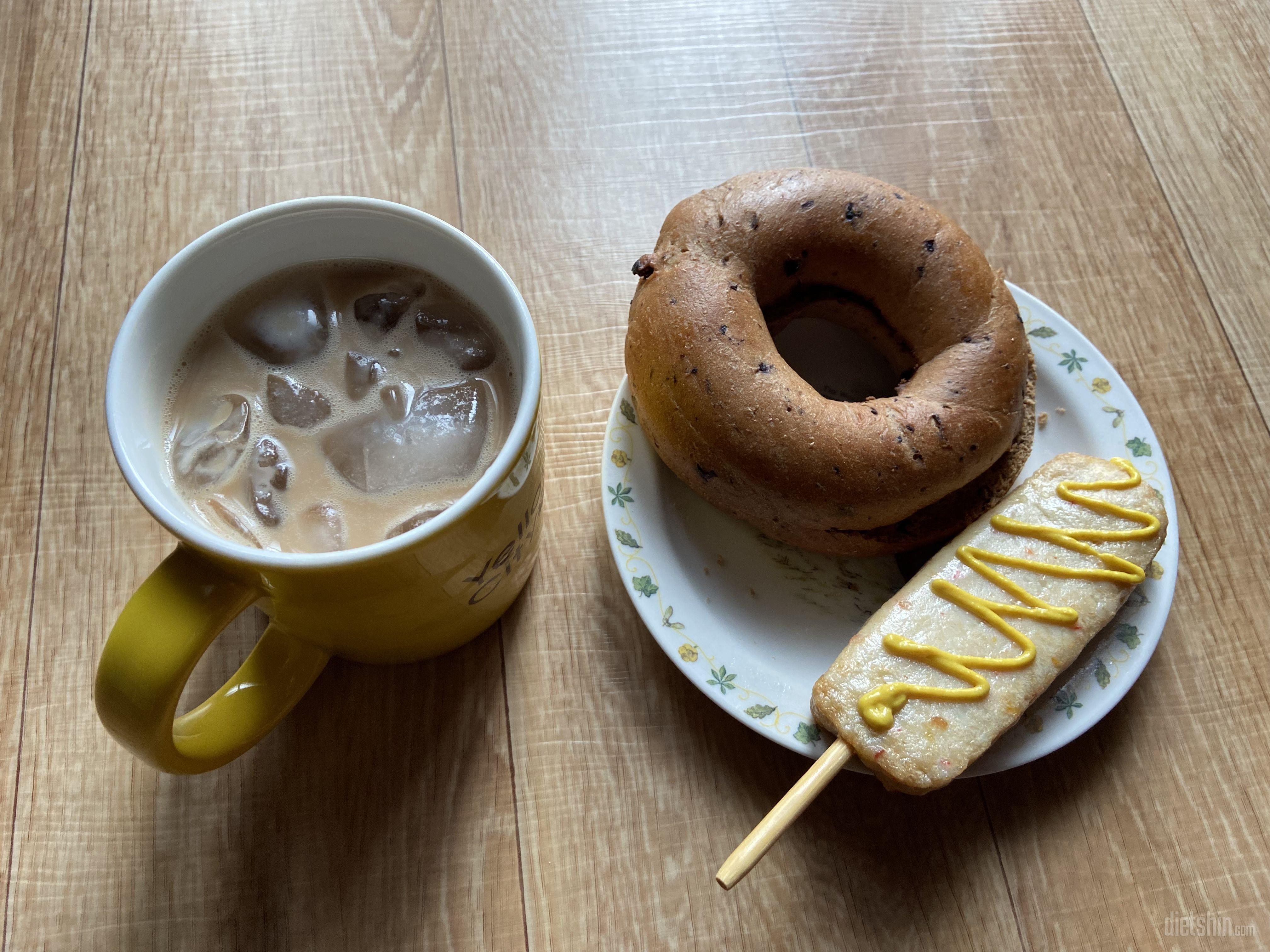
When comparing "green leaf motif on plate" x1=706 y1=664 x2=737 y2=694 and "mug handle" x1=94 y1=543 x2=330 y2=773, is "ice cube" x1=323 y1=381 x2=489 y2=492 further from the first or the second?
"green leaf motif on plate" x1=706 y1=664 x2=737 y2=694

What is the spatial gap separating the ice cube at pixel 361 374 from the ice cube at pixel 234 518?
0.36 feet

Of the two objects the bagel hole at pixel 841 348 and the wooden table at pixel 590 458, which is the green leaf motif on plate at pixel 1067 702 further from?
the bagel hole at pixel 841 348

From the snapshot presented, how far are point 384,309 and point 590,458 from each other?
10.6 inches

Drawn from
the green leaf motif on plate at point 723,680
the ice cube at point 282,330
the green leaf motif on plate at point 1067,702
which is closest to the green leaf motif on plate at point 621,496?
the green leaf motif on plate at point 723,680

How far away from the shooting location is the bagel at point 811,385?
2.39 feet

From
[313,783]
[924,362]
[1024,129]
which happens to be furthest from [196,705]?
[1024,129]

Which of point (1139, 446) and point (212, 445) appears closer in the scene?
point (212, 445)

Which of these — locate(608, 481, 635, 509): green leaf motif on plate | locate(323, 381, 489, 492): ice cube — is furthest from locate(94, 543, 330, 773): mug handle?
locate(608, 481, 635, 509): green leaf motif on plate

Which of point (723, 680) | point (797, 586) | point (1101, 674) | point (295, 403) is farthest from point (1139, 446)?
point (295, 403)

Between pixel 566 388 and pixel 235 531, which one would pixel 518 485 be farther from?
pixel 566 388

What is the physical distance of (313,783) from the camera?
2.37ft

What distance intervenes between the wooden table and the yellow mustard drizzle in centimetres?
12

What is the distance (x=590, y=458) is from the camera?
0.85 meters

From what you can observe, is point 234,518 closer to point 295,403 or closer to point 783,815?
point 295,403
